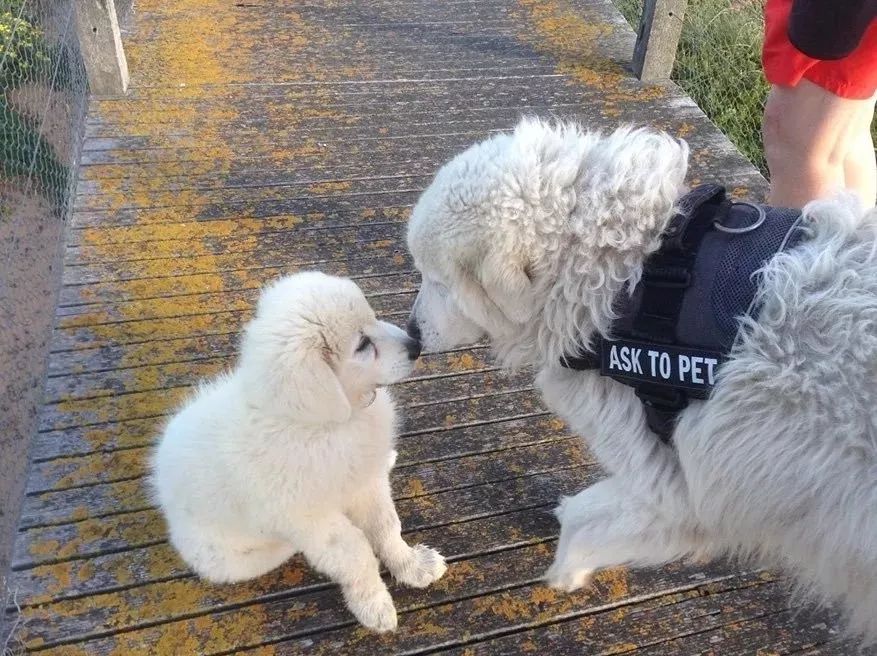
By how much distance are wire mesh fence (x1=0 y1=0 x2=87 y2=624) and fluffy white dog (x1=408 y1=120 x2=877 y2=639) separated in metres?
2.40

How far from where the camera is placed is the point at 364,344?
1.98 metres

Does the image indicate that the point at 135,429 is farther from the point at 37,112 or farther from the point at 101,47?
the point at 101,47

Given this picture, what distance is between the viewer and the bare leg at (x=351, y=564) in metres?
1.97

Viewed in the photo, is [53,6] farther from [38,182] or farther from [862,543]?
[862,543]

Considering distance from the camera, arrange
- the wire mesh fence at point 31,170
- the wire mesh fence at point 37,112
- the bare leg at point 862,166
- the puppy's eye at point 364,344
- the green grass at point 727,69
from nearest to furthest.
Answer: the puppy's eye at point 364,344, the bare leg at point 862,166, the wire mesh fence at point 31,170, the wire mesh fence at point 37,112, the green grass at point 727,69

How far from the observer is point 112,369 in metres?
2.91

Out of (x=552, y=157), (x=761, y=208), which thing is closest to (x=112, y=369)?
(x=552, y=157)

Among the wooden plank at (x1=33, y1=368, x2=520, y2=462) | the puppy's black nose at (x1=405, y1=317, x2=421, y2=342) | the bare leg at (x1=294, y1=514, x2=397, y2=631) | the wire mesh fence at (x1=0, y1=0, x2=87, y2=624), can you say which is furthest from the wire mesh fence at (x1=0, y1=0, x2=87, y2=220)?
the bare leg at (x1=294, y1=514, x2=397, y2=631)

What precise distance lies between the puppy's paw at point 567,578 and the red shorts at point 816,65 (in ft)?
6.37

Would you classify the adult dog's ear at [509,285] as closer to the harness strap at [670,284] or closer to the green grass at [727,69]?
the harness strap at [670,284]

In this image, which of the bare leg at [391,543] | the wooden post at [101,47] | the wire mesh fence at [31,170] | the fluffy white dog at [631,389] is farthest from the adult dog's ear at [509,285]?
the wooden post at [101,47]

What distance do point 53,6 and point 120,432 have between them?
9.80 ft

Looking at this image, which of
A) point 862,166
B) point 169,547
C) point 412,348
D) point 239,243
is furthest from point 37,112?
point 862,166

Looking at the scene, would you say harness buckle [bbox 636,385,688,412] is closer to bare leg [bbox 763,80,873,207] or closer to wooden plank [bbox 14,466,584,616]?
wooden plank [bbox 14,466,584,616]
